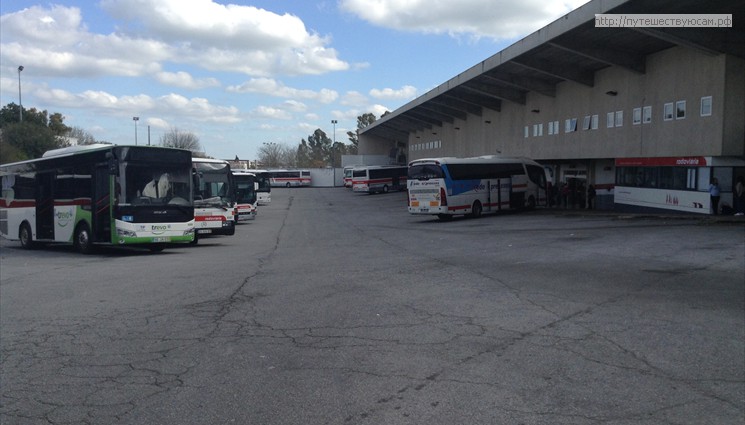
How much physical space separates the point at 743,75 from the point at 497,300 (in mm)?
21486

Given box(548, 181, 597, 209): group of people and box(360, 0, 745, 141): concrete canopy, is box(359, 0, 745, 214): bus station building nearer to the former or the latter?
box(360, 0, 745, 141): concrete canopy

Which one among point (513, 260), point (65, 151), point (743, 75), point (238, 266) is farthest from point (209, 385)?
point (743, 75)

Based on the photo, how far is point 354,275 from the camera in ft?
46.2

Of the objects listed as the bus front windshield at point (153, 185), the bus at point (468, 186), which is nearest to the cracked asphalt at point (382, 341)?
the bus front windshield at point (153, 185)

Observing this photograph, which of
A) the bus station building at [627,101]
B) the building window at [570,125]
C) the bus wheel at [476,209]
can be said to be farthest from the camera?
the building window at [570,125]

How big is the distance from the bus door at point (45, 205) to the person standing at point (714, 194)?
986 inches

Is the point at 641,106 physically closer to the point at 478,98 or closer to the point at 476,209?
the point at 476,209

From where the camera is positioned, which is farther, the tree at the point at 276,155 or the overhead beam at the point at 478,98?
the tree at the point at 276,155

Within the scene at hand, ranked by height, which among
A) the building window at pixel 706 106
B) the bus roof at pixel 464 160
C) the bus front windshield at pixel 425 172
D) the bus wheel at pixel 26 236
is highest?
the building window at pixel 706 106

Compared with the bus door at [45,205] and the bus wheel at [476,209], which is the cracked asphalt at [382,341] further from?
the bus wheel at [476,209]

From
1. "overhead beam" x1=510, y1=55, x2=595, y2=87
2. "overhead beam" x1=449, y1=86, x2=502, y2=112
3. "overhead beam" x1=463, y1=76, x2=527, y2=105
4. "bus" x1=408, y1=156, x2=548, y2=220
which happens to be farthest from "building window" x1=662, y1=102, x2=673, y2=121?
"overhead beam" x1=449, y1=86, x2=502, y2=112

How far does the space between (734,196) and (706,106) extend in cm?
391

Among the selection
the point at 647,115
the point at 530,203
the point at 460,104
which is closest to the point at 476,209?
the point at 530,203

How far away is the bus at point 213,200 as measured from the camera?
82.0 feet
